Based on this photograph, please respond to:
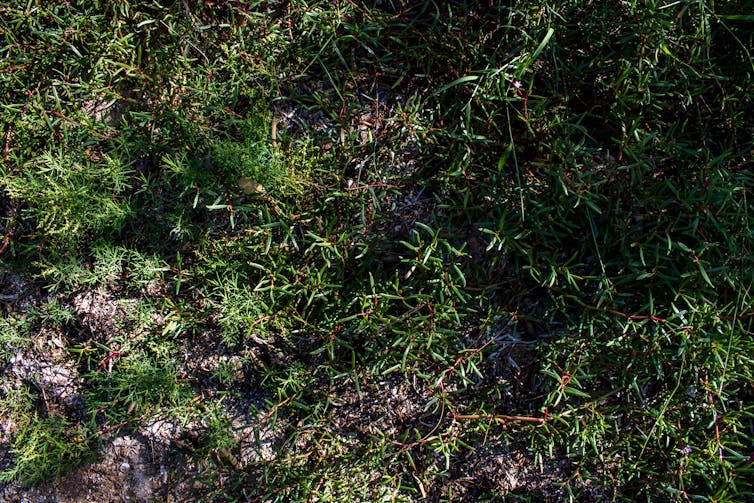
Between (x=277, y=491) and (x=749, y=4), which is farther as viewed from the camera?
(x=277, y=491)

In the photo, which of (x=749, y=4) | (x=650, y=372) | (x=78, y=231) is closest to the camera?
(x=749, y=4)

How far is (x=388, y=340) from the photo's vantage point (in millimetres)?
2529

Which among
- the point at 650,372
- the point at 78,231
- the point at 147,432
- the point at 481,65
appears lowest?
the point at 147,432

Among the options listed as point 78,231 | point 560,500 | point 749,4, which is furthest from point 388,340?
point 749,4

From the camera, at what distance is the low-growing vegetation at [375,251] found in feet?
7.96

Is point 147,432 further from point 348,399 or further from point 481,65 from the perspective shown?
point 481,65

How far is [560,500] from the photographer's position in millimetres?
2549

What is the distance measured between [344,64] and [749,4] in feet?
5.92

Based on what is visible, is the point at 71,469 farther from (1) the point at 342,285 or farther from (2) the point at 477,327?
(2) the point at 477,327

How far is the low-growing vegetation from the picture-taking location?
95.5 inches

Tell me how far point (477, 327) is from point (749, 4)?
1.85m

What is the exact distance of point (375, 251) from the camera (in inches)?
101

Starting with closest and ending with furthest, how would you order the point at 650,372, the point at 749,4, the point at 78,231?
the point at 749,4
the point at 650,372
the point at 78,231

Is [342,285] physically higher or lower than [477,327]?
higher
